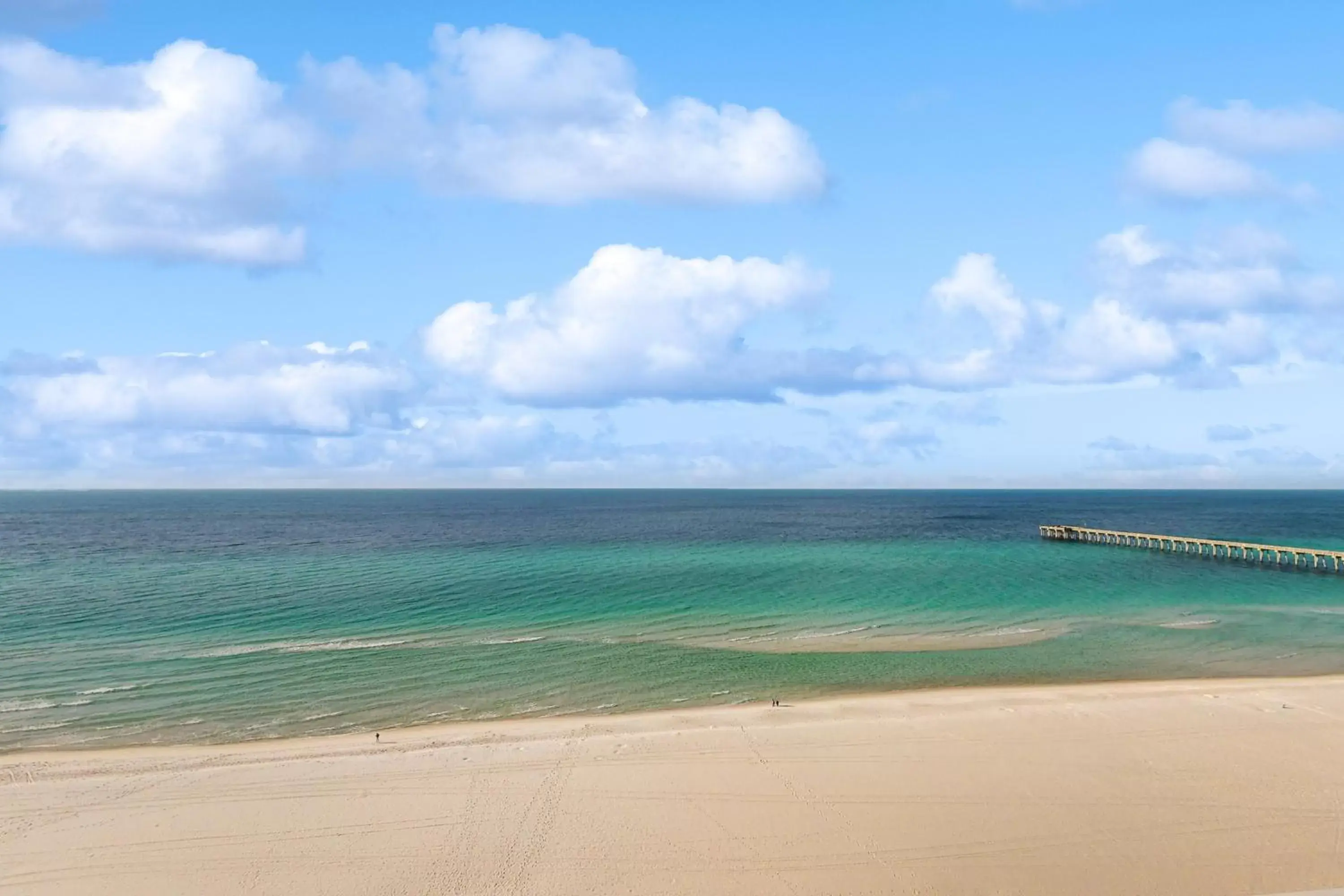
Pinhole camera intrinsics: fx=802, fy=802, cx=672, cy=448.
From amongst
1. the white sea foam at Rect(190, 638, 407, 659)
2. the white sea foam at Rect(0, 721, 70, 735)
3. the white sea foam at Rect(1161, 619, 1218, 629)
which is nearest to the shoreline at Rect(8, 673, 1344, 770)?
the white sea foam at Rect(0, 721, 70, 735)

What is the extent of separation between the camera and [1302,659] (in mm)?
33406

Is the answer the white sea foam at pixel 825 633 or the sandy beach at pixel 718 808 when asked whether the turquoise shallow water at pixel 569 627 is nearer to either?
the white sea foam at pixel 825 633

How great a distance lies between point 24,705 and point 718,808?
78.6 ft

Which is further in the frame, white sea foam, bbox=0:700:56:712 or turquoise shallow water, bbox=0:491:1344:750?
turquoise shallow water, bbox=0:491:1344:750

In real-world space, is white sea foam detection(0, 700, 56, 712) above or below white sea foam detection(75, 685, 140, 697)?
below

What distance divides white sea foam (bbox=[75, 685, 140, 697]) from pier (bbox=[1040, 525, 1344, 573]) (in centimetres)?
7767

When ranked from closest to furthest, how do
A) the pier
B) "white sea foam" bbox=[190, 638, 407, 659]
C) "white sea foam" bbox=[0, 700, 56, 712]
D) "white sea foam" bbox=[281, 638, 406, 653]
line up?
"white sea foam" bbox=[0, 700, 56, 712]
"white sea foam" bbox=[190, 638, 407, 659]
"white sea foam" bbox=[281, 638, 406, 653]
the pier

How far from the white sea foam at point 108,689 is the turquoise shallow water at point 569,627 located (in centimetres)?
16

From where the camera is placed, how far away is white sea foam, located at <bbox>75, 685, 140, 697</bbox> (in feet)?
91.4

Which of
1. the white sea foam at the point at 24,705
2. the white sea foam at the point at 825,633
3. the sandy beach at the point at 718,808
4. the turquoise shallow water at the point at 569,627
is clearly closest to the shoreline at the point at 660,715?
the sandy beach at the point at 718,808

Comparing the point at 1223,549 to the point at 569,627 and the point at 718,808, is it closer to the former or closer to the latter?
the point at 569,627

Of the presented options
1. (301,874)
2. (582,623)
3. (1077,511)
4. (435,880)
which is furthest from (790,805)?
(1077,511)

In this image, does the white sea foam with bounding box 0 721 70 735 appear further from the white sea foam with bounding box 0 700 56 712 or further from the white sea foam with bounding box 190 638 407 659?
the white sea foam with bounding box 190 638 407 659

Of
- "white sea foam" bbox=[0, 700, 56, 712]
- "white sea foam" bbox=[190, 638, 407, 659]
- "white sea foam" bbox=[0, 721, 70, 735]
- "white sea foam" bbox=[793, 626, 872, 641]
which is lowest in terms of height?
"white sea foam" bbox=[0, 721, 70, 735]
